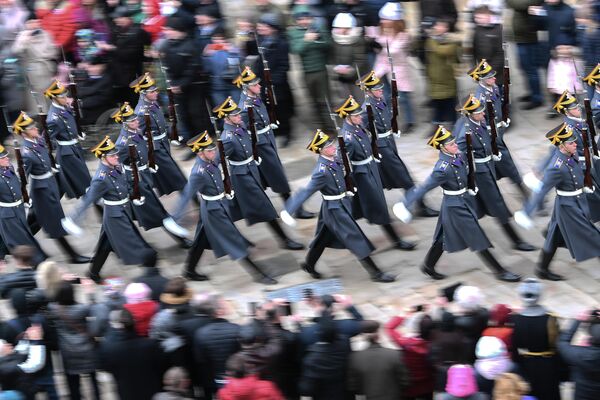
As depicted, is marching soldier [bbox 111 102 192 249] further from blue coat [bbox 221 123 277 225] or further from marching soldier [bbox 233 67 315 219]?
marching soldier [bbox 233 67 315 219]

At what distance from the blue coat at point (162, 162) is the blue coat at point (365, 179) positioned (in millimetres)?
1856

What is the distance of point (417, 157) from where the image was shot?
→ 14539 mm

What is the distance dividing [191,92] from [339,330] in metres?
5.91

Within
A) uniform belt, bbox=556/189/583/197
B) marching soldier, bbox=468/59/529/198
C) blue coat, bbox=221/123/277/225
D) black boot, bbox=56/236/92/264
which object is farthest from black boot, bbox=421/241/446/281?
black boot, bbox=56/236/92/264

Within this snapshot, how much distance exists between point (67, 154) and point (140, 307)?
3980 mm

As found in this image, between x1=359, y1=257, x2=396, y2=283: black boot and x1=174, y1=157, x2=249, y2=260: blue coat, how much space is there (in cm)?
106

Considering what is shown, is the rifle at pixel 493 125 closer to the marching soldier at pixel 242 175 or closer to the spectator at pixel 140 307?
the marching soldier at pixel 242 175

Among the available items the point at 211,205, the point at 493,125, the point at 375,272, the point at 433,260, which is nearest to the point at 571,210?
the point at 433,260

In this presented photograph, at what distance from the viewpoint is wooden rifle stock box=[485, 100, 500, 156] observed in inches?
495

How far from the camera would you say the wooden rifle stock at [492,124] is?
12578 mm

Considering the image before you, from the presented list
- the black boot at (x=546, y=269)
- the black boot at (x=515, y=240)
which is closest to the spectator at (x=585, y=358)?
the black boot at (x=546, y=269)

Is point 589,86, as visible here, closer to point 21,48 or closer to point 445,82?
point 445,82

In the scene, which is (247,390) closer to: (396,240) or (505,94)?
(396,240)

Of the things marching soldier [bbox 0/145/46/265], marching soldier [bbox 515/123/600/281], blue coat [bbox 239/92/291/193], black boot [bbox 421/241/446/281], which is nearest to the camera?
marching soldier [bbox 515/123/600/281]
